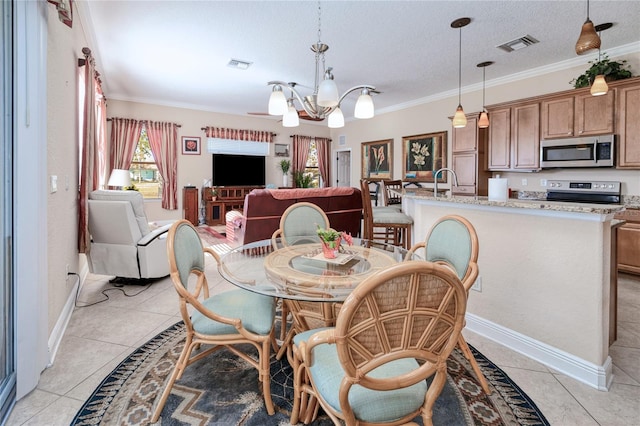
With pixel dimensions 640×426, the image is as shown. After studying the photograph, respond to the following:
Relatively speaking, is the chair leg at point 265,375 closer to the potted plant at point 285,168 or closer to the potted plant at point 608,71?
the potted plant at point 608,71

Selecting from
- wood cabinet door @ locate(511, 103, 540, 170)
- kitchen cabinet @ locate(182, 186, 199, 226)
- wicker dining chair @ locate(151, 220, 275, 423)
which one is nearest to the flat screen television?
kitchen cabinet @ locate(182, 186, 199, 226)

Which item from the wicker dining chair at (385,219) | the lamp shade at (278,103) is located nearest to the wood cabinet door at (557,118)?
the wicker dining chair at (385,219)

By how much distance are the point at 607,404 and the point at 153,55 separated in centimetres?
562

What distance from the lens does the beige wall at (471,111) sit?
4.20 m

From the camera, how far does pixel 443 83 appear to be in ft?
18.5

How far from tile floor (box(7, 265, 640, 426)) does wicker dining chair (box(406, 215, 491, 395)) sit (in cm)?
37

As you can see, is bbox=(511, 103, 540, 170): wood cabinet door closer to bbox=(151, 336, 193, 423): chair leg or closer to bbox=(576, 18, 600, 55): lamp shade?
bbox=(576, 18, 600, 55): lamp shade

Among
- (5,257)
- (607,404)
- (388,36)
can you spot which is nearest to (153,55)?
(388,36)

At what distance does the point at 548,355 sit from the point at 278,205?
3310 millimetres

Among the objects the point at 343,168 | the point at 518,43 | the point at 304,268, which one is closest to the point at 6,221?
the point at 304,268

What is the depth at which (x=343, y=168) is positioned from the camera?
9.34 m

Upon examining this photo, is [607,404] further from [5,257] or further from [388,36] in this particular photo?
[388,36]

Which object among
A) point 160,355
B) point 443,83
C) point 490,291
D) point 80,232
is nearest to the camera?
point 160,355

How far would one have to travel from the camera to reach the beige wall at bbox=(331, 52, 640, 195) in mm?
4203
